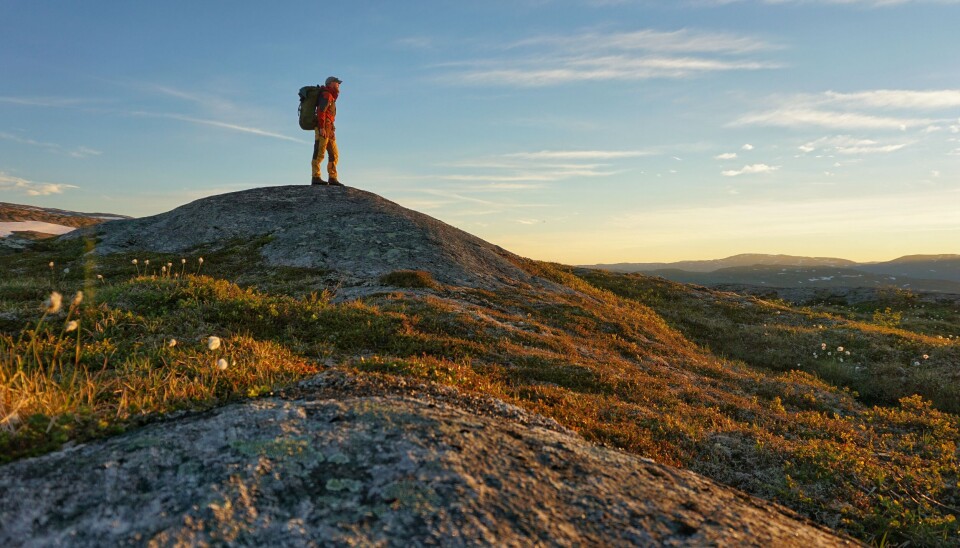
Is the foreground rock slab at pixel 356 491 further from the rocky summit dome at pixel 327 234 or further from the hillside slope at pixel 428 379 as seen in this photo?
the rocky summit dome at pixel 327 234

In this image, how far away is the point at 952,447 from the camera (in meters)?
10.5

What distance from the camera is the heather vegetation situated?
646cm

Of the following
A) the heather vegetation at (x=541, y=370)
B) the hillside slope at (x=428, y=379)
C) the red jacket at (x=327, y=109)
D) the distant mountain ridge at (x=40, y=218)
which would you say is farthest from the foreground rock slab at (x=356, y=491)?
the distant mountain ridge at (x=40, y=218)

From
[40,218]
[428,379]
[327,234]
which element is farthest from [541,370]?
[40,218]

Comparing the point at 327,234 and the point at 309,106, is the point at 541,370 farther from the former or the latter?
the point at 309,106

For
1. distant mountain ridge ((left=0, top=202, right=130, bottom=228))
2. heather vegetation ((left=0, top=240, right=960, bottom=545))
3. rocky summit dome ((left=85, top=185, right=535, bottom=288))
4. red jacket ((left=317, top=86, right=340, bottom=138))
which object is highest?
red jacket ((left=317, top=86, right=340, bottom=138))

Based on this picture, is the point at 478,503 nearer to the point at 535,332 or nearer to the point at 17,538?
the point at 17,538

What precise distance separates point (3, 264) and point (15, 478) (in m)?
28.1

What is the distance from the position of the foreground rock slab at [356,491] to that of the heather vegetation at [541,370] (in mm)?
949

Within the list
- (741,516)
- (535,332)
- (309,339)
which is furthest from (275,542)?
(535,332)

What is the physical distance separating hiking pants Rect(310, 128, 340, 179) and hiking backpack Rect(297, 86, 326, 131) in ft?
2.02

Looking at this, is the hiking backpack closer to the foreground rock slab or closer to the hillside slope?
the hillside slope

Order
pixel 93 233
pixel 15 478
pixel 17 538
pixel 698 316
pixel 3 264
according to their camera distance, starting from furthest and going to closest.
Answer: pixel 93 233 → pixel 698 316 → pixel 3 264 → pixel 15 478 → pixel 17 538

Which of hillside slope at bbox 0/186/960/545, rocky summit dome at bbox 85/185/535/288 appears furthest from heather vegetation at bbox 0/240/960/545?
rocky summit dome at bbox 85/185/535/288
